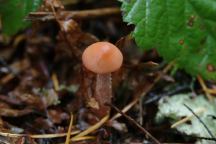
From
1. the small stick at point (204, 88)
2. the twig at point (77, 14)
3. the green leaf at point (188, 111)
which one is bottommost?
the green leaf at point (188, 111)

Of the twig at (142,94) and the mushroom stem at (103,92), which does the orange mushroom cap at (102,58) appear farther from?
the twig at (142,94)

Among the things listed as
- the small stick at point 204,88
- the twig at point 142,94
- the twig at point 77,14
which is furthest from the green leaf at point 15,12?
the small stick at point 204,88

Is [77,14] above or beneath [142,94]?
above

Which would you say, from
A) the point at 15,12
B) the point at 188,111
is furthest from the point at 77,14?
the point at 188,111

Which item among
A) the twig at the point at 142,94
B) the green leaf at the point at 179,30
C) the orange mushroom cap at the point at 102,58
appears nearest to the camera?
the orange mushroom cap at the point at 102,58

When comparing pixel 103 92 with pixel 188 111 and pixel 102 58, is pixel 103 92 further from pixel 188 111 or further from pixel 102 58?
pixel 188 111

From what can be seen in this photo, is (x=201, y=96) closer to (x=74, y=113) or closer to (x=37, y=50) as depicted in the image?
(x=74, y=113)
